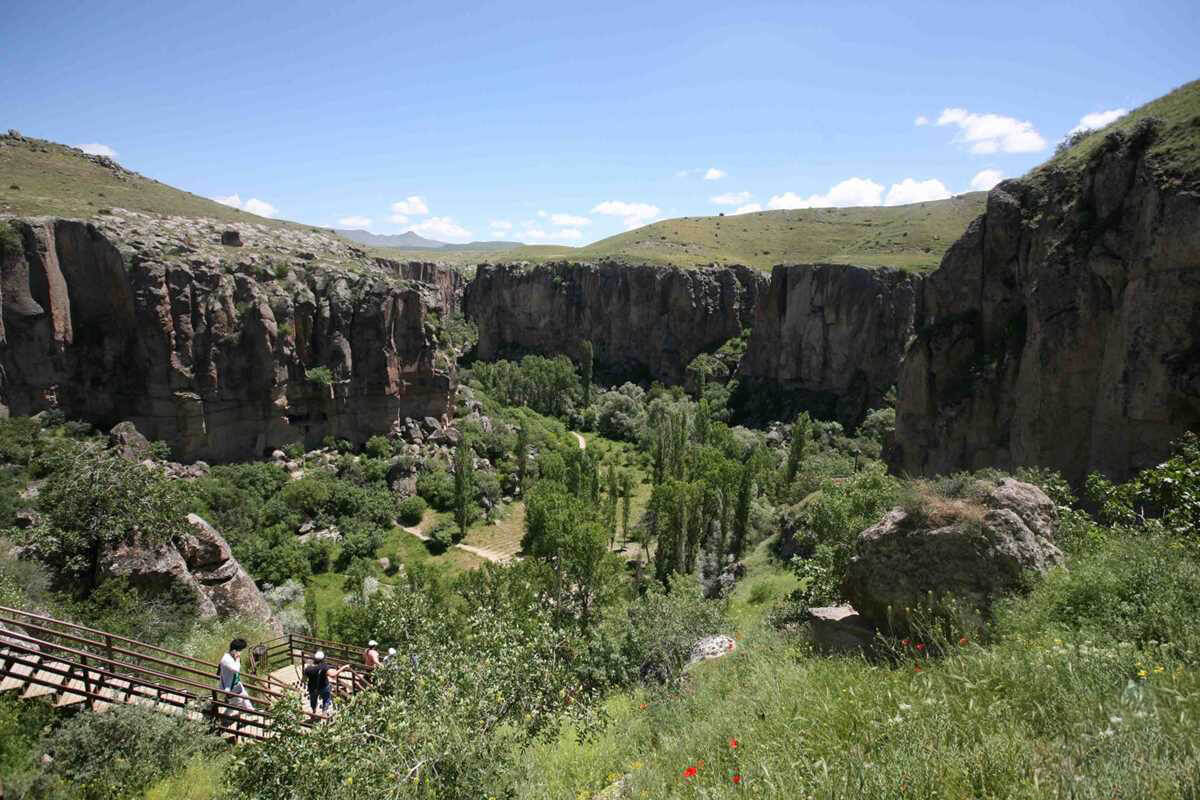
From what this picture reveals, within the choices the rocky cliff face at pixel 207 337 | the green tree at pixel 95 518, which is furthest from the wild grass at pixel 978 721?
the rocky cliff face at pixel 207 337

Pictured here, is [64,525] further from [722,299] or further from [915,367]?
[722,299]

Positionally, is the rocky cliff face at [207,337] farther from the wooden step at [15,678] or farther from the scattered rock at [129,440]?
the wooden step at [15,678]

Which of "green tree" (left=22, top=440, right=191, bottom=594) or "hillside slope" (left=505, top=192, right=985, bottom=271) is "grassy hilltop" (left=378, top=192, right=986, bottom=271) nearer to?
"hillside slope" (left=505, top=192, right=985, bottom=271)

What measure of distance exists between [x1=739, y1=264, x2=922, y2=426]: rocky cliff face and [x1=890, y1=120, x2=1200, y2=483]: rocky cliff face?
4273 cm

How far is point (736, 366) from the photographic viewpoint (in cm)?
8950

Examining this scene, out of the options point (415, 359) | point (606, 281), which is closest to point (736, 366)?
point (606, 281)

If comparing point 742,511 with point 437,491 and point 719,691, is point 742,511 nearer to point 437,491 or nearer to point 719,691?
point 437,491

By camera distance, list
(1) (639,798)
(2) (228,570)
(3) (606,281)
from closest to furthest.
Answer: (1) (639,798) < (2) (228,570) < (3) (606,281)

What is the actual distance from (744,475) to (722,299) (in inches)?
2329

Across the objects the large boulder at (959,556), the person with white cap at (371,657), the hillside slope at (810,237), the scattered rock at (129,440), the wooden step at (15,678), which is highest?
the hillside slope at (810,237)

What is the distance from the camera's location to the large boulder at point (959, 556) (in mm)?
9398

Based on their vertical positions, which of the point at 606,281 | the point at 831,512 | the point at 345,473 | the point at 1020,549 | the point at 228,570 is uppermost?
the point at 606,281

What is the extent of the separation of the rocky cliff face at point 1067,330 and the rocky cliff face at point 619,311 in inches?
2506

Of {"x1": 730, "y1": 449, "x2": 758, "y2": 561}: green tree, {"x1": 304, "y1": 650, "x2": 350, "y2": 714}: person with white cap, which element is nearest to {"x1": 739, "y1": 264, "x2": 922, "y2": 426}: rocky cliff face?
{"x1": 730, "y1": 449, "x2": 758, "y2": 561}: green tree
